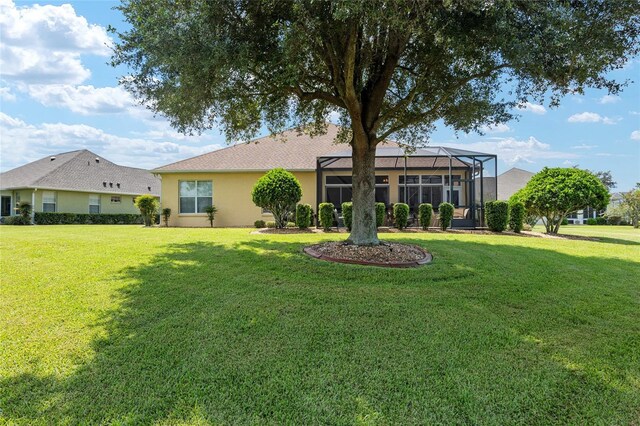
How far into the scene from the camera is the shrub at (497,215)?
13.8m

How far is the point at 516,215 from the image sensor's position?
45.4 feet

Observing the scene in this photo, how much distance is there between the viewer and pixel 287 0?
6.63 metres

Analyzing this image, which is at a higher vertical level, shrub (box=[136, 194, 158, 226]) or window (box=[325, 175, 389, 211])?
window (box=[325, 175, 389, 211])

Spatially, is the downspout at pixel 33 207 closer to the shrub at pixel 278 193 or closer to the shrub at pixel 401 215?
the shrub at pixel 278 193

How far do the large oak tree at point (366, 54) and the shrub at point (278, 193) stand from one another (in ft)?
12.0

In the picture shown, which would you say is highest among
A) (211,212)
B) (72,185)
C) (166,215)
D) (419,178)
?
(72,185)

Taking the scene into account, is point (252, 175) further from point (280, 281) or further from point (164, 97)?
point (280, 281)

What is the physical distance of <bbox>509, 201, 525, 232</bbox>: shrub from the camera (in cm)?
1377

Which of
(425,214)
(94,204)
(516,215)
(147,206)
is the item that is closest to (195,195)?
(147,206)

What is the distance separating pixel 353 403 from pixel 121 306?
3617 millimetres

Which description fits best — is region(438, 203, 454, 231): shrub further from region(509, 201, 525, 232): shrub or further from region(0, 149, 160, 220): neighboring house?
region(0, 149, 160, 220): neighboring house

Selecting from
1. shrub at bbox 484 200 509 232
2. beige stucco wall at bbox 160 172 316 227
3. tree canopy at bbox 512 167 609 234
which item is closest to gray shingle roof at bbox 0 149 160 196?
beige stucco wall at bbox 160 172 316 227

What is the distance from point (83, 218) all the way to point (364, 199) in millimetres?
25051

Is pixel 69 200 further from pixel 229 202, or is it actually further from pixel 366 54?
pixel 366 54
